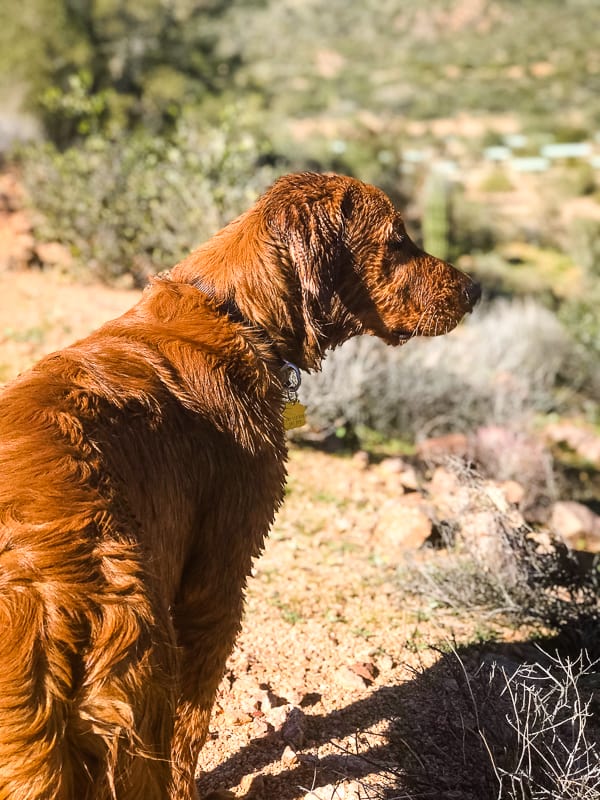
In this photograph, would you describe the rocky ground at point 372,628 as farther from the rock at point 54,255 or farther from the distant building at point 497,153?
the distant building at point 497,153

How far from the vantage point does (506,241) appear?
20.6 metres

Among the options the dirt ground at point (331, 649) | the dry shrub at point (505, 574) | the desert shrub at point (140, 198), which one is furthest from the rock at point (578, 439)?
the desert shrub at point (140, 198)

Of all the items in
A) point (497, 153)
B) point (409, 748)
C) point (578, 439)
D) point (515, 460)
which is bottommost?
point (497, 153)

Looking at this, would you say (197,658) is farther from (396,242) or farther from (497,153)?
(497,153)

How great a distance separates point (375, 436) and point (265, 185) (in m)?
4.38

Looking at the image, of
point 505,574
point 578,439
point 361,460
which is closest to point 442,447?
point 361,460

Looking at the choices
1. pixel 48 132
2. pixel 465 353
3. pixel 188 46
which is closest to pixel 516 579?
pixel 465 353

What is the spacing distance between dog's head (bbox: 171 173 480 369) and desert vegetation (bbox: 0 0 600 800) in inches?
57.7

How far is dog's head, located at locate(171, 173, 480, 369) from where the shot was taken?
3396 mm

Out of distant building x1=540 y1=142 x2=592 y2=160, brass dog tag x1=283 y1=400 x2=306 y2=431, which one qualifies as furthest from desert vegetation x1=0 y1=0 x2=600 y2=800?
distant building x1=540 y1=142 x2=592 y2=160

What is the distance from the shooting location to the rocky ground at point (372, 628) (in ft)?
12.4

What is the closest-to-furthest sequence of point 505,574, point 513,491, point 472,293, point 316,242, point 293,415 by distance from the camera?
1. point 316,242
2. point 293,415
3. point 472,293
4. point 505,574
5. point 513,491

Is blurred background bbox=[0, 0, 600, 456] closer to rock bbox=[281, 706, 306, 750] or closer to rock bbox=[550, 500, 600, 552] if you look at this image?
rock bbox=[550, 500, 600, 552]

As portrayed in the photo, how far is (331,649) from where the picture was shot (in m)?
4.89
